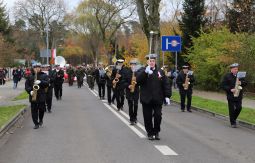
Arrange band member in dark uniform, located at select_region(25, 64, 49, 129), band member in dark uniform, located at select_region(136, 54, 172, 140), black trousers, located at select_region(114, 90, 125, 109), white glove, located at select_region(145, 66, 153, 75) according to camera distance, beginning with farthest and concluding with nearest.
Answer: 1. black trousers, located at select_region(114, 90, 125, 109)
2. band member in dark uniform, located at select_region(25, 64, 49, 129)
3. band member in dark uniform, located at select_region(136, 54, 172, 140)
4. white glove, located at select_region(145, 66, 153, 75)

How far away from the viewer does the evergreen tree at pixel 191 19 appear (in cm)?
4238

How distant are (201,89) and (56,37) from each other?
50.9 metres

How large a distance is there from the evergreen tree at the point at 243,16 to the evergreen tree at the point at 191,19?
287 centimetres

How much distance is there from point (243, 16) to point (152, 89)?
28518 mm

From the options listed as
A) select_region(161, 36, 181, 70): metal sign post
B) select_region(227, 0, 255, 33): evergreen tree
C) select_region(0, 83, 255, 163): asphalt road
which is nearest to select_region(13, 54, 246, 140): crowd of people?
select_region(0, 83, 255, 163): asphalt road

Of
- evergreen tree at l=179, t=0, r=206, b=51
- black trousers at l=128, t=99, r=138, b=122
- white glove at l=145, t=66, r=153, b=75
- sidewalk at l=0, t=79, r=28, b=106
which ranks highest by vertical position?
evergreen tree at l=179, t=0, r=206, b=51

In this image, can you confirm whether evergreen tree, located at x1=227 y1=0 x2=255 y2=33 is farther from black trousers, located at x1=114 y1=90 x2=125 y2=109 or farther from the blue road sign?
black trousers, located at x1=114 y1=90 x2=125 y2=109

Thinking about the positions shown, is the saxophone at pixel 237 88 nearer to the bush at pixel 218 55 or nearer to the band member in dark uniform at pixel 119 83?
the band member in dark uniform at pixel 119 83

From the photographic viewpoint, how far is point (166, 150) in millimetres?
9609

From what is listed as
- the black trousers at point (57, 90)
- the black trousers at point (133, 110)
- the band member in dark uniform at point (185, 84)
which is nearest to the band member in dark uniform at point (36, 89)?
the black trousers at point (133, 110)

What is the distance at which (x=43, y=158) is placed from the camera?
28.7 feet

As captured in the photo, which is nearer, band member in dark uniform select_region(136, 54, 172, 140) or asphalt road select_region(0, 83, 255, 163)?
asphalt road select_region(0, 83, 255, 163)

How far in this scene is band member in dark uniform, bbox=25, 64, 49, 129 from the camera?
1299cm

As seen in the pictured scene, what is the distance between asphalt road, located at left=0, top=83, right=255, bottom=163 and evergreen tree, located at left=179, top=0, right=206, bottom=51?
89.2 feet
